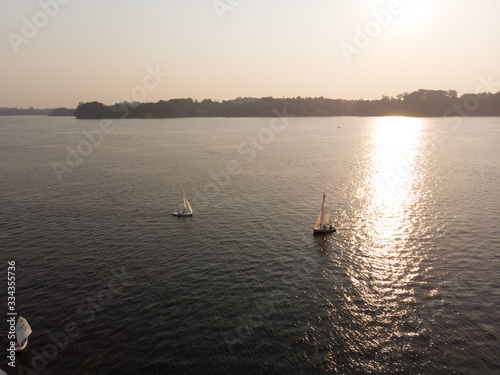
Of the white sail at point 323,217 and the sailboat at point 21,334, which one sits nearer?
the sailboat at point 21,334

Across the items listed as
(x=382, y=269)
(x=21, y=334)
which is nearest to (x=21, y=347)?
(x=21, y=334)

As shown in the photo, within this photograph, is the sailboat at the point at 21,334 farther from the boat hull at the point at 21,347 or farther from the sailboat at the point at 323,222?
the sailboat at the point at 323,222

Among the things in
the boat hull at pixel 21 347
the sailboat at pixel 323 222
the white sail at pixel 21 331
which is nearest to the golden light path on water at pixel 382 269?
the sailboat at pixel 323 222

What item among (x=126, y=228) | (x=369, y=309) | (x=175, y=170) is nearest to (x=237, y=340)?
(x=369, y=309)

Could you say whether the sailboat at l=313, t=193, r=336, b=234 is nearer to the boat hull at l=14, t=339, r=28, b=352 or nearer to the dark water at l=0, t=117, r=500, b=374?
the dark water at l=0, t=117, r=500, b=374

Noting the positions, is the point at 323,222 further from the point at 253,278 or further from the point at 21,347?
the point at 21,347

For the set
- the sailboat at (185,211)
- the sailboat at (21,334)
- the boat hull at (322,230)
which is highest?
the sailboat at (185,211)

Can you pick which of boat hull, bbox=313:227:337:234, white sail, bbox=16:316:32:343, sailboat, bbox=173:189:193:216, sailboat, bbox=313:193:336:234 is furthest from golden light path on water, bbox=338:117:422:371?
white sail, bbox=16:316:32:343

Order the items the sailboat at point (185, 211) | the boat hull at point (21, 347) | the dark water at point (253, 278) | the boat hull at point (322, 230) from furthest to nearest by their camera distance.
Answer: the sailboat at point (185, 211) → the boat hull at point (322, 230) → the dark water at point (253, 278) → the boat hull at point (21, 347)
